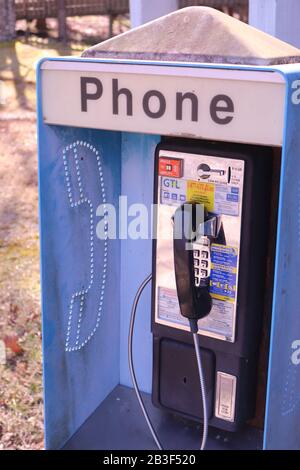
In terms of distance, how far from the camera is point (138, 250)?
193cm

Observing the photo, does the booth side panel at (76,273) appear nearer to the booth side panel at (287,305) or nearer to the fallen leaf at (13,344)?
the booth side panel at (287,305)

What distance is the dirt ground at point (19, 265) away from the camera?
235 centimetres

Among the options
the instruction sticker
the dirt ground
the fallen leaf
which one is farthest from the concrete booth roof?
the fallen leaf

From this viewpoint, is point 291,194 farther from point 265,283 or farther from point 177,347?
point 177,347

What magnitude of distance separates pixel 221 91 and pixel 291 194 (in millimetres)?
250

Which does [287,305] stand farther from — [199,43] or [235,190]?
[199,43]

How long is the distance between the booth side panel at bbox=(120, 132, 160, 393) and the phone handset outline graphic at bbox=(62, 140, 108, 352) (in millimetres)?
91

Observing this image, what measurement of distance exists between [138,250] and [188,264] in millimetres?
416

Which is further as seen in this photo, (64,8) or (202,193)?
(64,8)

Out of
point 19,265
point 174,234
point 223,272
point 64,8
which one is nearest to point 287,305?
point 223,272

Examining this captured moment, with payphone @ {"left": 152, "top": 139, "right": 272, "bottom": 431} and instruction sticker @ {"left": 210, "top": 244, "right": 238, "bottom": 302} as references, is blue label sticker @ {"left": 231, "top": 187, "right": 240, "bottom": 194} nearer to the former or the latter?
payphone @ {"left": 152, "top": 139, "right": 272, "bottom": 431}

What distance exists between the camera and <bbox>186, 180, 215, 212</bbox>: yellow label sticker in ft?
4.97

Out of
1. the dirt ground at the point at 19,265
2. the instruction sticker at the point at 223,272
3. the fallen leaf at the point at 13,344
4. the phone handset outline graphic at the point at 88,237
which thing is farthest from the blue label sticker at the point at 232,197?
the fallen leaf at the point at 13,344
